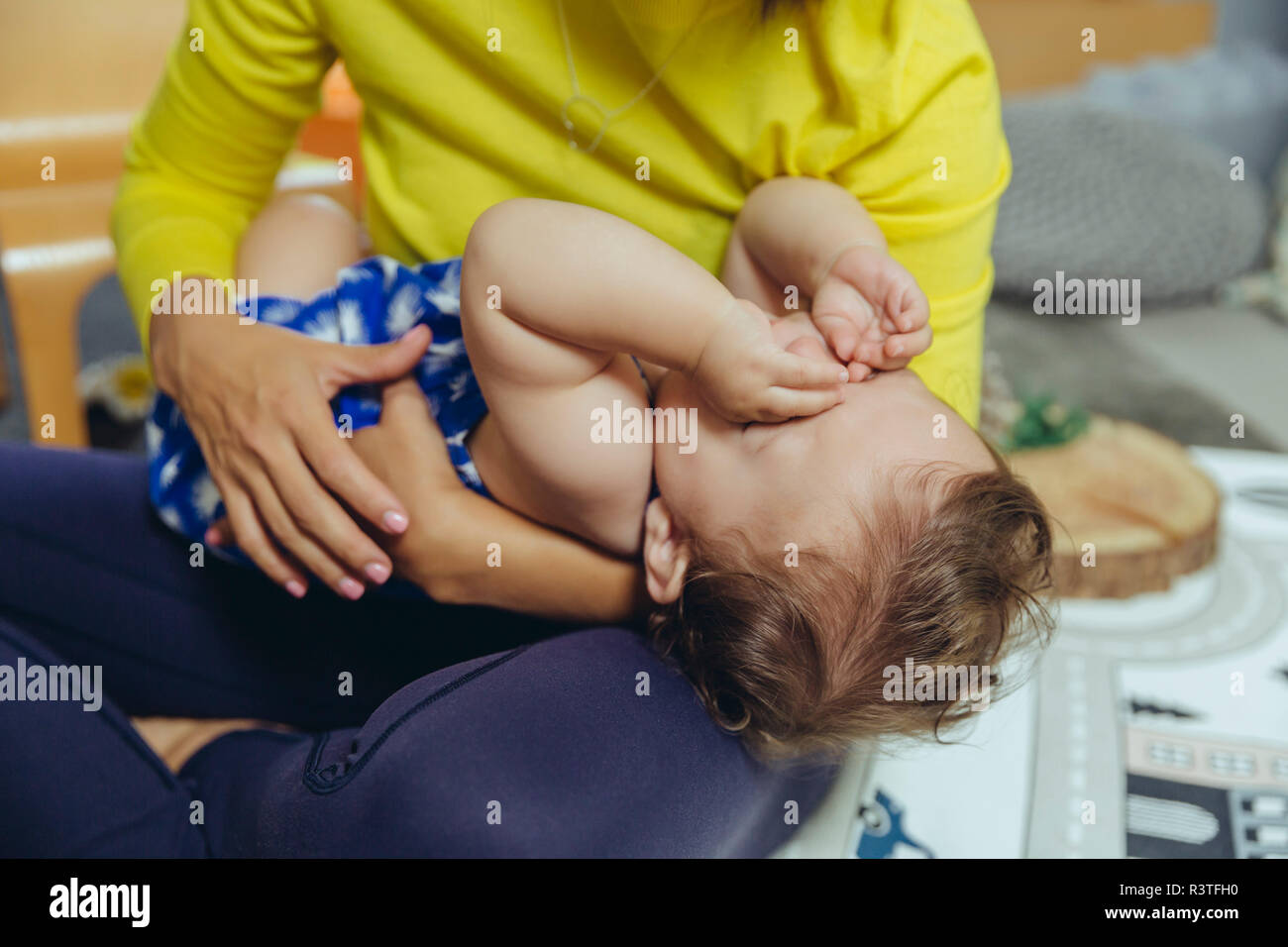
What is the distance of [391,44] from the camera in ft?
2.62

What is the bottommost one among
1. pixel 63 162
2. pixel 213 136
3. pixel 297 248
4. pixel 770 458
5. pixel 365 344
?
pixel 770 458

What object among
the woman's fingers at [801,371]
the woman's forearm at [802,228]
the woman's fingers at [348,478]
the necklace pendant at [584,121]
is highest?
the necklace pendant at [584,121]

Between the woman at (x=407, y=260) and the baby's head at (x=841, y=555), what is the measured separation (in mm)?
101

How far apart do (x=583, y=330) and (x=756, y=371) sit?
119 mm

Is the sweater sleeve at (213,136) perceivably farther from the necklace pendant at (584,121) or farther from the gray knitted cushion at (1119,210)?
the gray knitted cushion at (1119,210)

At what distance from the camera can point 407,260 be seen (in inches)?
35.6

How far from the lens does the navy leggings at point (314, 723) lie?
62 cm

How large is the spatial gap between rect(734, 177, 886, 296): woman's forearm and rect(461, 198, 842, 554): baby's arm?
9cm

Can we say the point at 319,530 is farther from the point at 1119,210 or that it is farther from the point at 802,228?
the point at 1119,210

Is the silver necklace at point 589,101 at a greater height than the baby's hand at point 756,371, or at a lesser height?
greater

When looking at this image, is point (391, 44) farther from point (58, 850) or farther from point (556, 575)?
point (58, 850)

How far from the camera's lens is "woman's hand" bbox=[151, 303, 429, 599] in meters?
0.75

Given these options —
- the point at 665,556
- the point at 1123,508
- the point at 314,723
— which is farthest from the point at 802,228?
the point at 1123,508

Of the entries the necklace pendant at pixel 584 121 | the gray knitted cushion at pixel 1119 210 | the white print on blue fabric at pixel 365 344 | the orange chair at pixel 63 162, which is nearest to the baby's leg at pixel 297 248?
the white print on blue fabric at pixel 365 344
